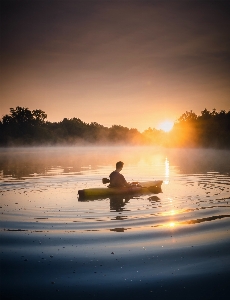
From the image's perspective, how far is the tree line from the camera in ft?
313

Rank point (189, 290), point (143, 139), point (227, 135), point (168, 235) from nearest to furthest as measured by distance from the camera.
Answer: point (189, 290)
point (168, 235)
point (227, 135)
point (143, 139)

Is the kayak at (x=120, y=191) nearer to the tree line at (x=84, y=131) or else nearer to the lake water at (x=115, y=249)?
the lake water at (x=115, y=249)

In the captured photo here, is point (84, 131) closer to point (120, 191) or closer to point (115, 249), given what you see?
point (120, 191)

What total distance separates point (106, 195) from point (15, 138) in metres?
108

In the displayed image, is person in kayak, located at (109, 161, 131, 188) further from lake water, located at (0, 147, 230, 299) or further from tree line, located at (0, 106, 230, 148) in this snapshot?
tree line, located at (0, 106, 230, 148)

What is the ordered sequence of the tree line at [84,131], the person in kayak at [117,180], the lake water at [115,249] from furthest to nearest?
the tree line at [84,131] → the person in kayak at [117,180] → the lake water at [115,249]

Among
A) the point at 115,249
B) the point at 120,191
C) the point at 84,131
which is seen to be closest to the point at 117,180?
the point at 120,191

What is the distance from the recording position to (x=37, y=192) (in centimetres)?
1553

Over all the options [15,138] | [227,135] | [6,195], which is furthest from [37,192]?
[15,138]

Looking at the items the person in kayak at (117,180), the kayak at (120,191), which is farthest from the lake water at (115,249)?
the person in kayak at (117,180)

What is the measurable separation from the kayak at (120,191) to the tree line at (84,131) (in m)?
75.8

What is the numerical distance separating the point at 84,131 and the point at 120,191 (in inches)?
5465

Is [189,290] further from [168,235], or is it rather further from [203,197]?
[203,197]

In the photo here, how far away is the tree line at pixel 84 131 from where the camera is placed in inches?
3758
